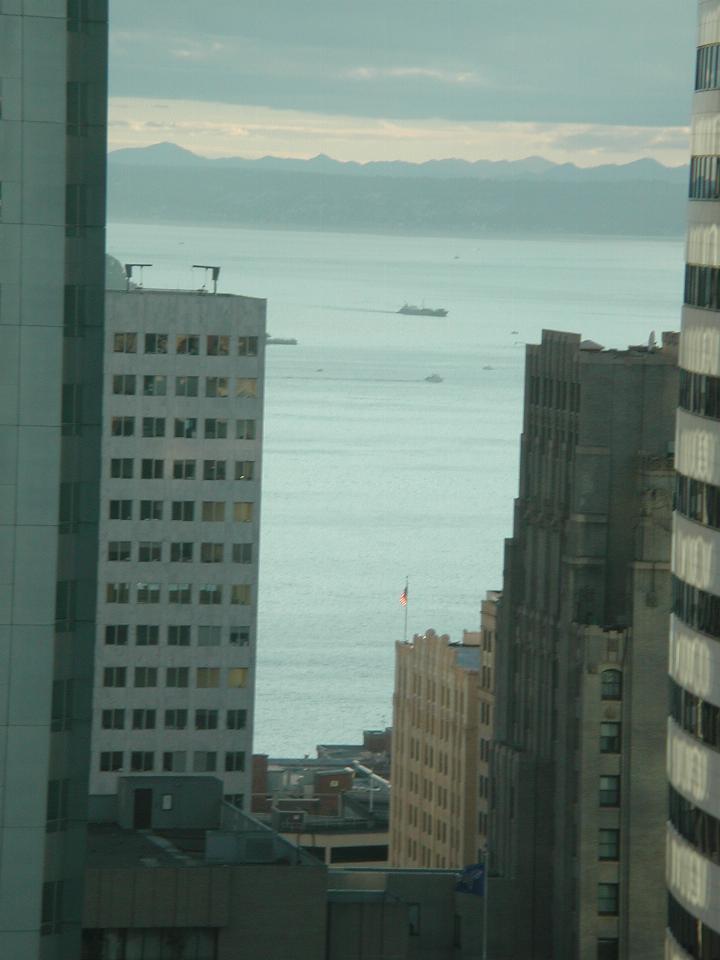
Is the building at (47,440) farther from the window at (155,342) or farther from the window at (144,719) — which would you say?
the window at (155,342)

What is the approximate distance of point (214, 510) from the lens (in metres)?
77.3

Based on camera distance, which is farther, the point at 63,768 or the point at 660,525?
the point at 660,525

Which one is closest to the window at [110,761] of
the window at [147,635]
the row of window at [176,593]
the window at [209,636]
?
the window at [147,635]

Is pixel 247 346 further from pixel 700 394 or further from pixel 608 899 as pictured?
pixel 700 394

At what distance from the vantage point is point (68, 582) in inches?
1328

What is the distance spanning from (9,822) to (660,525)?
3355 cm

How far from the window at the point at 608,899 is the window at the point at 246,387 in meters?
20.1

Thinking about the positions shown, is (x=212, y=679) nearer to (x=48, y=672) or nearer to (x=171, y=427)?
(x=171, y=427)

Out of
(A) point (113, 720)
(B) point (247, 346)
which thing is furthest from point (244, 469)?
(A) point (113, 720)

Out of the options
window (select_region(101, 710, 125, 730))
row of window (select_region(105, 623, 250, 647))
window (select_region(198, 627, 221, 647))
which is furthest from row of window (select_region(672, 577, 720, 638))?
window (select_region(101, 710, 125, 730))

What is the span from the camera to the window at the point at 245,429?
76.4 m

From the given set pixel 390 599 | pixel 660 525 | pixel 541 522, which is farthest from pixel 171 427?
pixel 390 599

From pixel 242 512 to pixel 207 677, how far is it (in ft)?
16.8

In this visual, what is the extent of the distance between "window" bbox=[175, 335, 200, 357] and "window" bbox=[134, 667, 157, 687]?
9.60 meters
